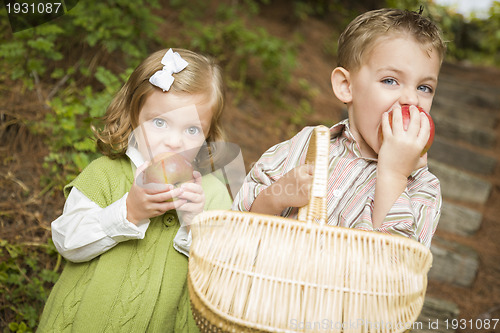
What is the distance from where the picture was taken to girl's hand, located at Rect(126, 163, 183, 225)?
1603 millimetres

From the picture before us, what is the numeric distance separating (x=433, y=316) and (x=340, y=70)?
158 centimetres

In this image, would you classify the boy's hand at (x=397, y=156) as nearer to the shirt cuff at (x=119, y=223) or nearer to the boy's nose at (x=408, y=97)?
the boy's nose at (x=408, y=97)

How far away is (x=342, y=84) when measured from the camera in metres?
1.81

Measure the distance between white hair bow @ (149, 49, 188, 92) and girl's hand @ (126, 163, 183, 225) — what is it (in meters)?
0.33

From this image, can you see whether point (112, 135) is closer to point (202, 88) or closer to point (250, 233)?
point (202, 88)

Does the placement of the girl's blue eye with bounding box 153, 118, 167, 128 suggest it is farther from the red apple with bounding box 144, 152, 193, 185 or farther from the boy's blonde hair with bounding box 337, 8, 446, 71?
the boy's blonde hair with bounding box 337, 8, 446, 71

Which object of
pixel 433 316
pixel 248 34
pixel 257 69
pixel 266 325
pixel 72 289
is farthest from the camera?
pixel 257 69

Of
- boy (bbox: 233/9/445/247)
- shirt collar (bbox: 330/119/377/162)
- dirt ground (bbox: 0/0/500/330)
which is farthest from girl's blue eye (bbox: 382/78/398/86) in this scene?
dirt ground (bbox: 0/0/500/330)

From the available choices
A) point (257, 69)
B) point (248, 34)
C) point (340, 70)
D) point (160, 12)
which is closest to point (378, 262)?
point (340, 70)

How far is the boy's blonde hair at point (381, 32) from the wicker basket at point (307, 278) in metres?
0.79

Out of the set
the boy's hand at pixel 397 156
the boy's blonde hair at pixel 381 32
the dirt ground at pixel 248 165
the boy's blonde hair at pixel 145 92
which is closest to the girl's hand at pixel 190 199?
the boy's blonde hair at pixel 145 92

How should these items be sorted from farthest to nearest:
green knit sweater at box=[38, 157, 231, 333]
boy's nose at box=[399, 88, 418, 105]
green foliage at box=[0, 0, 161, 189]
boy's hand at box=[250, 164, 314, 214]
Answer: green foliage at box=[0, 0, 161, 189]
green knit sweater at box=[38, 157, 231, 333]
boy's nose at box=[399, 88, 418, 105]
boy's hand at box=[250, 164, 314, 214]

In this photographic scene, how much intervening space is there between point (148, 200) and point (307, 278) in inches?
26.8

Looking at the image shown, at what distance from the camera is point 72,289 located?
1793 mm
